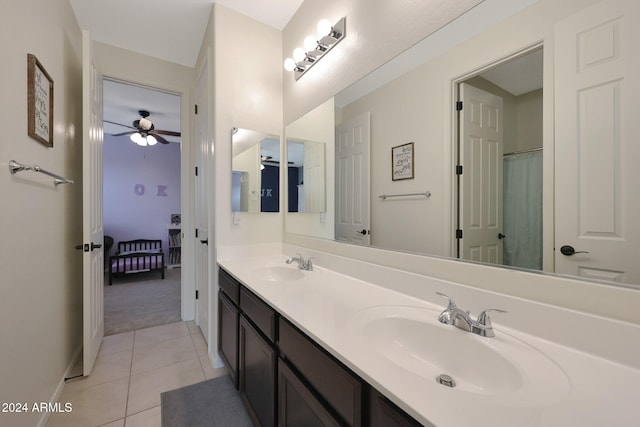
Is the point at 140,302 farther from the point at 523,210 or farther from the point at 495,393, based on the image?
the point at 523,210

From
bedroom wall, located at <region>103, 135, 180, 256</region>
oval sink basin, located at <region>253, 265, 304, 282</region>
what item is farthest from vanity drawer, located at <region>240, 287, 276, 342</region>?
bedroom wall, located at <region>103, 135, 180, 256</region>

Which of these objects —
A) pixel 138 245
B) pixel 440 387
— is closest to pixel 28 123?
pixel 440 387

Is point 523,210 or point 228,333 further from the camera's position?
point 228,333

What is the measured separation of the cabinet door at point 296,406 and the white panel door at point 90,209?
1609 mm

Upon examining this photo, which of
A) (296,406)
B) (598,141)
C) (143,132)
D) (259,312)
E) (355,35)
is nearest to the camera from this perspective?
(598,141)

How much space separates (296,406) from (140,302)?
3.31m

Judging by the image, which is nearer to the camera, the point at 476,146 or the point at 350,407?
the point at 350,407

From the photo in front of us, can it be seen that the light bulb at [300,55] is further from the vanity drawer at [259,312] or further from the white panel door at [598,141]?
the vanity drawer at [259,312]

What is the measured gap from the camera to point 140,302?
3.36 metres

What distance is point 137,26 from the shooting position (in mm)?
2223

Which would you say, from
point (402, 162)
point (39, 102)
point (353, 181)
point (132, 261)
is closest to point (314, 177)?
point (353, 181)

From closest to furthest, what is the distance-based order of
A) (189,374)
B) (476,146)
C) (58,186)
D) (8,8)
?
(476,146)
(8,8)
(58,186)
(189,374)

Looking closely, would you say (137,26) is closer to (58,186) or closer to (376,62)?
(58,186)

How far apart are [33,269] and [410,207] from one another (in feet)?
6.06
